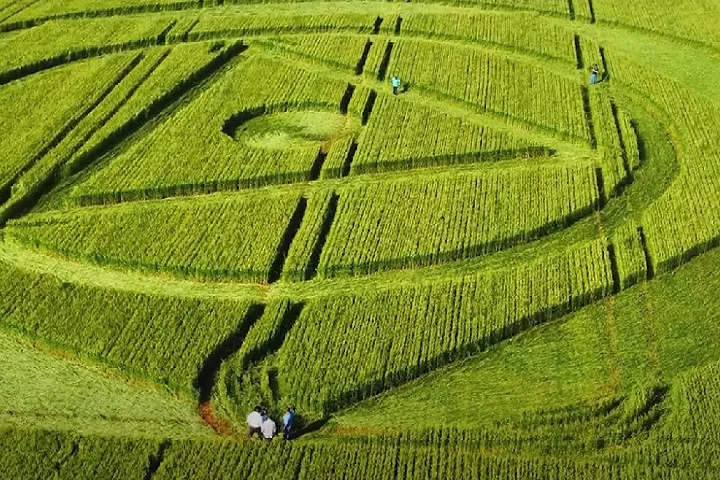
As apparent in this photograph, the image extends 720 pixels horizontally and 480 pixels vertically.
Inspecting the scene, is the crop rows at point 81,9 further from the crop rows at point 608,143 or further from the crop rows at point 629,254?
the crop rows at point 629,254

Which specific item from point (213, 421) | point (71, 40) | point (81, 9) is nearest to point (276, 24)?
point (71, 40)

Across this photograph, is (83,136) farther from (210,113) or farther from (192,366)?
(192,366)

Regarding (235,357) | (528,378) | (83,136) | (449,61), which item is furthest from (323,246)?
(449,61)

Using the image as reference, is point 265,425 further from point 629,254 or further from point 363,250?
point 629,254

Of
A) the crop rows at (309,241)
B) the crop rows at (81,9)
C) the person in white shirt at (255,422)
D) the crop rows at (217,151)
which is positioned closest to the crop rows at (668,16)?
the crop rows at (217,151)

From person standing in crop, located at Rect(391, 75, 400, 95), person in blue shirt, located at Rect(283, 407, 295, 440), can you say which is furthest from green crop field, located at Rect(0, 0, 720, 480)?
person standing in crop, located at Rect(391, 75, 400, 95)

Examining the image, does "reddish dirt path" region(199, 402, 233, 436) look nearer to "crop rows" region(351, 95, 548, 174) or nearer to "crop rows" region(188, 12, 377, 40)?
"crop rows" region(351, 95, 548, 174)
